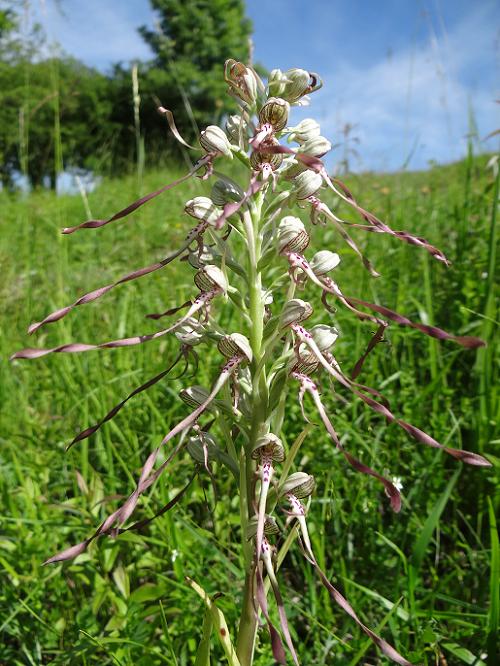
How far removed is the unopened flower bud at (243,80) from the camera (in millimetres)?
995

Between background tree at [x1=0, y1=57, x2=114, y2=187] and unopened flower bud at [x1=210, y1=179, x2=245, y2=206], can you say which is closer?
unopened flower bud at [x1=210, y1=179, x2=245, y2=206]

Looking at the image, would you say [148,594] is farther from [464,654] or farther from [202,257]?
[202,257]

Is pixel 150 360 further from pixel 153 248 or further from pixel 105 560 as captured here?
pixel 153 248

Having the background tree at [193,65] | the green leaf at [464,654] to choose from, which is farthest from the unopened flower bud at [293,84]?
the background tree at [193,65]

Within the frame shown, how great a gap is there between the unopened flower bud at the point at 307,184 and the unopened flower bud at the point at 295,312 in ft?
0.65

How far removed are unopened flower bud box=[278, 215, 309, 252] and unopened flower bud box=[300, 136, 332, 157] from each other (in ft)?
0.45

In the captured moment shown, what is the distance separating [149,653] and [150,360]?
1.23 meters

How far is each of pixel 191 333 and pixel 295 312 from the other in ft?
0.68

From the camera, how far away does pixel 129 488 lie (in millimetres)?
1697

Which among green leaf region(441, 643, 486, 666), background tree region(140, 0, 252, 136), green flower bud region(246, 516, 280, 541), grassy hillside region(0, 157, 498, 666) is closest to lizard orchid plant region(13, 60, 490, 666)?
green flower bud region(246, 516, 280, 541)

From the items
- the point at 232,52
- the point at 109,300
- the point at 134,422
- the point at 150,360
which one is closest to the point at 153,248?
the point at 109,300

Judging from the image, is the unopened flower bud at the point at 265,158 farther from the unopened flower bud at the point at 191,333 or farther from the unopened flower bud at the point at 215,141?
the unopened flower bud at the point at 191,333

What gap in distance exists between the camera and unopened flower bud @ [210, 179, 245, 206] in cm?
101

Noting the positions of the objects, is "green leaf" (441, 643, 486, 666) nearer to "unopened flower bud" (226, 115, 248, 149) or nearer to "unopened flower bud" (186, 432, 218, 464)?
"unopened flower bud" (186, 432, 218, 464)
